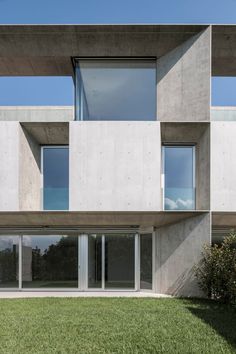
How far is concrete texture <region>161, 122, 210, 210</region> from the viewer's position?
1392 cm

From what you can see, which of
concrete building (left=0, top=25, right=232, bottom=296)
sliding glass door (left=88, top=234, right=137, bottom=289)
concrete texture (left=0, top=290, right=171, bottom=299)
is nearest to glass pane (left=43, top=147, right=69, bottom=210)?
concrete building (left=0, top=25, right=232, bottom=296)

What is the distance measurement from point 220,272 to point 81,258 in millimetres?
6080

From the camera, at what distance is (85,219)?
14711 millimetres

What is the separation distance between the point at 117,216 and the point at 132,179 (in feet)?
5.41

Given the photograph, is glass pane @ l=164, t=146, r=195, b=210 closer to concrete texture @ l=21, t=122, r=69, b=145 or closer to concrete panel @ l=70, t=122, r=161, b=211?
concrete panel @ l=70, t=122, r=161, b=211

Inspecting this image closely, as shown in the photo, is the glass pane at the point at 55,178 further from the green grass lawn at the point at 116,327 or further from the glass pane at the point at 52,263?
the green grass lawn at the point at 116,327

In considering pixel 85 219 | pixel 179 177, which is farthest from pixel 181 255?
pixel 85 219

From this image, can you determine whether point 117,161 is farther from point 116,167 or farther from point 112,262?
point 112,262

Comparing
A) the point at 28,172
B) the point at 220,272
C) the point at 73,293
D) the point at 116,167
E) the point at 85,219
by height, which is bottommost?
the point at 73,293

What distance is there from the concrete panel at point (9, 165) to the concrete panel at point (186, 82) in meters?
5.65

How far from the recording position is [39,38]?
14.5 m

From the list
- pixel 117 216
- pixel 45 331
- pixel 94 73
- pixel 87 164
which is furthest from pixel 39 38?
pixel 45 331

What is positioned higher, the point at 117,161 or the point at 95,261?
the point at 117,161

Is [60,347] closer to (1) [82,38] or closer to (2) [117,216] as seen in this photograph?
(2) [117,216]
